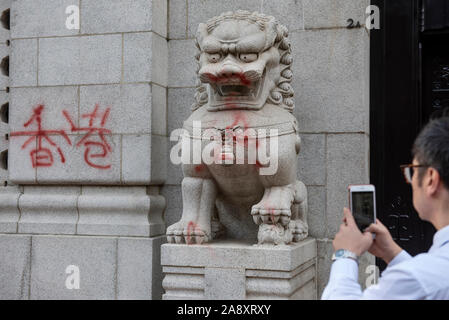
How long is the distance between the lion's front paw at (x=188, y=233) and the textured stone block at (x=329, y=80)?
1623 mm

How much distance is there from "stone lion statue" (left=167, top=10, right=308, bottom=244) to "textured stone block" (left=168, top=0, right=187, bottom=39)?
1182 mm

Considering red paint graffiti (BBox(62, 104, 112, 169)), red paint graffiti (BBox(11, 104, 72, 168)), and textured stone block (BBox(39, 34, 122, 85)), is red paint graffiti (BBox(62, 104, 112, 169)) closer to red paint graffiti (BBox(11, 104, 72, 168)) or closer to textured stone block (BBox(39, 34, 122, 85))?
→ red paint graffiti (BBox(11, 104, 72, 168))

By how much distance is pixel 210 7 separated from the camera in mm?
5879

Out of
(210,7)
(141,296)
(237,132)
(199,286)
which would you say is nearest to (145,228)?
(141,296)

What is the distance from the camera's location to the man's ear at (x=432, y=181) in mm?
2260

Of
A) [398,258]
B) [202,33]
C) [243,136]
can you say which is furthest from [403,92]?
[398,258]

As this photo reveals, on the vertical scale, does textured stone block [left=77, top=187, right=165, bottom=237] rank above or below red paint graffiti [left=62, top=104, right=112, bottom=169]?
below

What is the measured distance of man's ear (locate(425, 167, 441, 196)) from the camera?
2.26 meters

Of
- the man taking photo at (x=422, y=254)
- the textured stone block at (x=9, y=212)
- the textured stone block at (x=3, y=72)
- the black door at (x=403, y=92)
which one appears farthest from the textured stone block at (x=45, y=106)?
the man taking photo at (x=422, y=254)

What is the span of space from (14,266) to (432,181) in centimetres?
481

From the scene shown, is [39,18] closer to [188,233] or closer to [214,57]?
[214,57]

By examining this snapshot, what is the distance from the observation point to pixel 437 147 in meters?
2.24

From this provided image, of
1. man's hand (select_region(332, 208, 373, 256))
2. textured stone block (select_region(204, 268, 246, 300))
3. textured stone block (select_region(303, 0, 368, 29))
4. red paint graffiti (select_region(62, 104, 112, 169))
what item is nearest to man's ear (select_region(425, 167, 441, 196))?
man's hand (select_region(332, 208, 373, 256))

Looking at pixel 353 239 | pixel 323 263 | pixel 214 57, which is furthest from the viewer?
pixel 323 263
